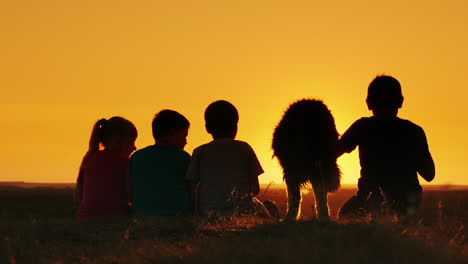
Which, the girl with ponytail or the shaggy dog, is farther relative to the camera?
the girl with ponytail

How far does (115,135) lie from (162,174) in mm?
931

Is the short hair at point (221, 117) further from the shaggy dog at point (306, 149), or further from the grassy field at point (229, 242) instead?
the grassy field at point (229, 242)

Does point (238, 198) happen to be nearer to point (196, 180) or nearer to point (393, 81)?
point (196, 180)

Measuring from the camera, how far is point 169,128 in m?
10.9

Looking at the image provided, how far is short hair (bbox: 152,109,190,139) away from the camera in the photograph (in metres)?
10.9

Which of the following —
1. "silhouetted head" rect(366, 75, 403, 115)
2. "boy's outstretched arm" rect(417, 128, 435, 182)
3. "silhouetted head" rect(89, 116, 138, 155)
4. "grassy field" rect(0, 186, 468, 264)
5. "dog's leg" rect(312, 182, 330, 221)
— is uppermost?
"silhouetted head" rect(366, 75, 403, 115)

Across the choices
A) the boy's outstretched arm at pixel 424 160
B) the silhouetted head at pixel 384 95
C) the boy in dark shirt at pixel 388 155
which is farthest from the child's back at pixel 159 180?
the boy's outstretched arm at pixel 424 160

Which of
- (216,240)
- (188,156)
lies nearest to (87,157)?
(188,156)

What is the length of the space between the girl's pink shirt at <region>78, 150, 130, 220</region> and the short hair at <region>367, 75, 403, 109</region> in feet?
10.5

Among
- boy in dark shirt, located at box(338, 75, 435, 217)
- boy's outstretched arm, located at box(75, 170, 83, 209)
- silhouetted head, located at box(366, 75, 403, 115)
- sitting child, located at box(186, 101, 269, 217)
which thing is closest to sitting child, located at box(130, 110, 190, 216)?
sitting child, located at box(186, 101, 269, 217)

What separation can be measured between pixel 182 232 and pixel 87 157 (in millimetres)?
2628

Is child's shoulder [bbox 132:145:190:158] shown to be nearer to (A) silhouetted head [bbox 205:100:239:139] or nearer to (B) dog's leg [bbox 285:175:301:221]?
(A) silhouetted head [bbox 205:100:239:139]

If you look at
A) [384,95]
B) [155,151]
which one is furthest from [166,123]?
[384,95]

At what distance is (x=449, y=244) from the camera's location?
27.1 feet
